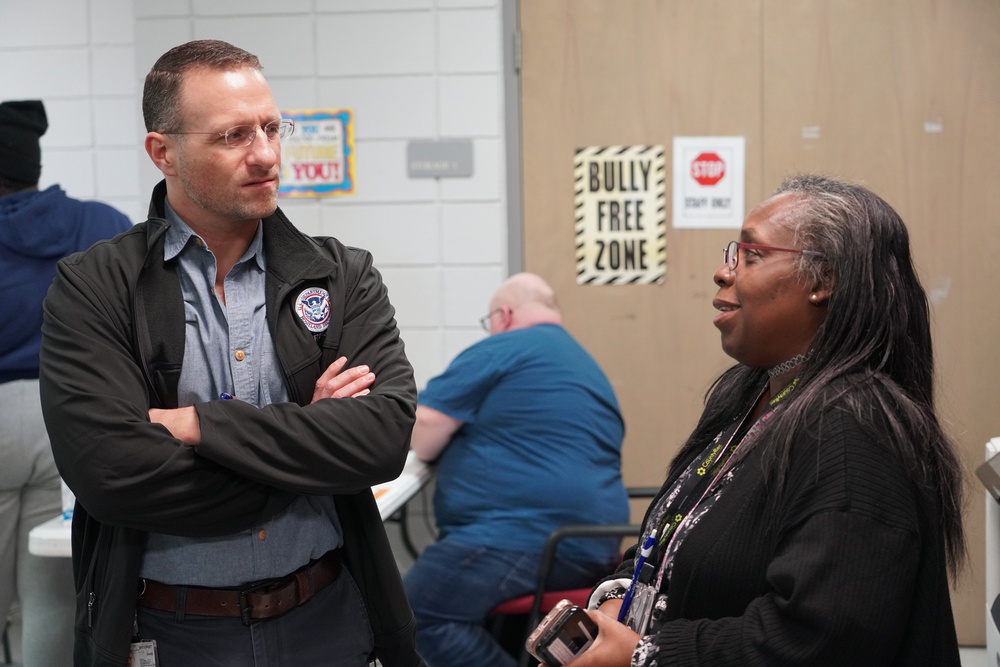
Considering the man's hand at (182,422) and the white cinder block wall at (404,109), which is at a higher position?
the white cinder block wall at (404,109)

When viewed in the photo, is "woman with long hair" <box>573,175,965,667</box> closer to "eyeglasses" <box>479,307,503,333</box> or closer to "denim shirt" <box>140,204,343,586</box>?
"denim shirt" <box>140,204,343,586</box>

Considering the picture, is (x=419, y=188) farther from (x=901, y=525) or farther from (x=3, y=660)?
(x=901, y=525)

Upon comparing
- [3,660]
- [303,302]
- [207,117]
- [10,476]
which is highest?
[207,117]

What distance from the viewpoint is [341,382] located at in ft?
4.90

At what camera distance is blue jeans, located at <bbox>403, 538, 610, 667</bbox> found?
103 inches

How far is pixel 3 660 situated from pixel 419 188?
2.15 metres

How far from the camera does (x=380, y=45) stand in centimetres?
349

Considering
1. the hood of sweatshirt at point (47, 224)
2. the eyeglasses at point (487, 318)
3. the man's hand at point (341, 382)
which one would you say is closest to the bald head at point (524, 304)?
the eyeglasses at point (487, 318)

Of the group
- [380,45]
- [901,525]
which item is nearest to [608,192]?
[380,45]

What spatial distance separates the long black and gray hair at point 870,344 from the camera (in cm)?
123

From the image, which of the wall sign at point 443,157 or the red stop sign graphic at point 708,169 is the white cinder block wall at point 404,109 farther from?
the red stop sign graphic at point 708,169

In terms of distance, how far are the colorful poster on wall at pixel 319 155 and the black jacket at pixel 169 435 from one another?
6.56ft

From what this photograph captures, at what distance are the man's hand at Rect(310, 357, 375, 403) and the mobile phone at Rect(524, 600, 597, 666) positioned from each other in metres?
0.44

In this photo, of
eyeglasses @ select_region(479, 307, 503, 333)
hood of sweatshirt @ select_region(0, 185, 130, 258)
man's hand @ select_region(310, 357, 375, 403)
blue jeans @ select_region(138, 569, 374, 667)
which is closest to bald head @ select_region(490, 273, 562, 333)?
eyeglasses @ select_region(479, 307, 503, 333)
